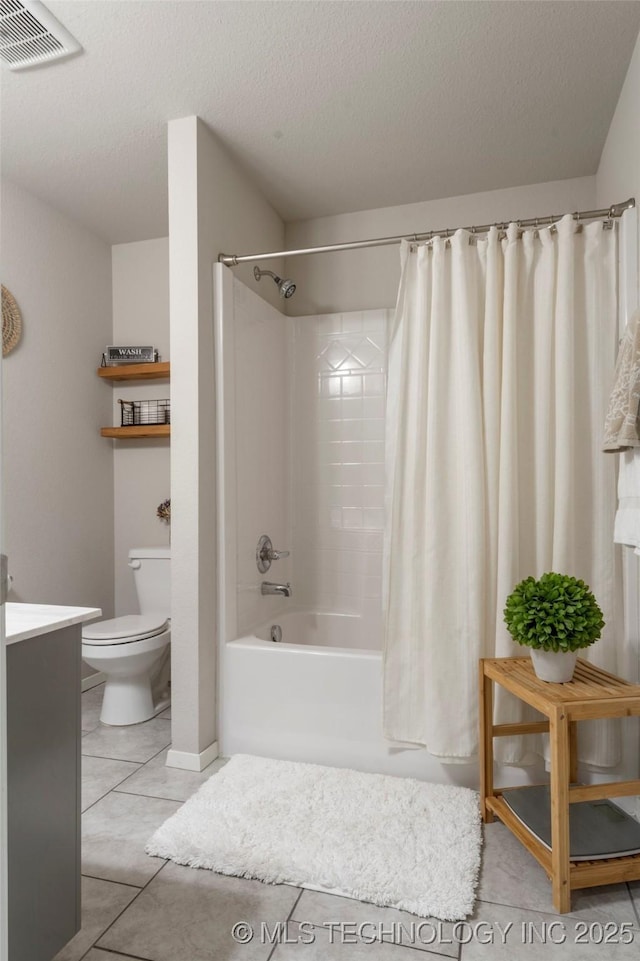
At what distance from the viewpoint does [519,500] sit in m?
2.05

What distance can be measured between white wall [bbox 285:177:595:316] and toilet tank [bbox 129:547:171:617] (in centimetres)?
149

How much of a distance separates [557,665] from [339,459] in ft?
5.57

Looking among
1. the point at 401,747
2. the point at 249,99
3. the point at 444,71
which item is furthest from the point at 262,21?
the point at 401,747

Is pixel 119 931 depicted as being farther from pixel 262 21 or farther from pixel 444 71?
pixel 444 71

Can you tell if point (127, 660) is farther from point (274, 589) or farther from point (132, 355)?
point (132, 355)

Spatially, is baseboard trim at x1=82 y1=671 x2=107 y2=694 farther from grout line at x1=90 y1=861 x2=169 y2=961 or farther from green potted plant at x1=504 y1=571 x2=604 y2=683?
green potted plant at x1=504 y1=571 x2=604 y2=683

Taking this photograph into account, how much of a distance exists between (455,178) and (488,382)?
1.32m

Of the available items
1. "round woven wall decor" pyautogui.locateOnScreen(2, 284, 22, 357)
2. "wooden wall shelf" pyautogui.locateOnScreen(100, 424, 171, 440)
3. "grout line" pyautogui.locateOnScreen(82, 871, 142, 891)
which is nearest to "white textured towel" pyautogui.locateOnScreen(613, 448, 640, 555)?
"grout line" pyautogui.locateOnScreen(82, 871, 142, 891)

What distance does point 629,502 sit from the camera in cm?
167

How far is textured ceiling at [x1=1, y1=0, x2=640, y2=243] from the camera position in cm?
183

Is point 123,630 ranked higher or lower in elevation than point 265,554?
lower

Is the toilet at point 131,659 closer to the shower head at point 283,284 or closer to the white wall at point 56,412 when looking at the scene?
the white wall at point 56,412

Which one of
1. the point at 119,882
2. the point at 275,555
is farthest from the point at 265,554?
the point at 119,882

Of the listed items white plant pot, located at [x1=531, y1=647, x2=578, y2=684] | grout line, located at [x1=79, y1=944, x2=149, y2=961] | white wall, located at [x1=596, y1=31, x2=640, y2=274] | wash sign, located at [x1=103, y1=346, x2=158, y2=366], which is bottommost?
grout line, located at [x1=79, y1=944, x2=149, y2=961]
